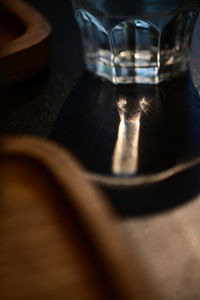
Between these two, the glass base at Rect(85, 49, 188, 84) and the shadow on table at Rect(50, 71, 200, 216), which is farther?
the glass base at Rect(85, 49, 188, 84)

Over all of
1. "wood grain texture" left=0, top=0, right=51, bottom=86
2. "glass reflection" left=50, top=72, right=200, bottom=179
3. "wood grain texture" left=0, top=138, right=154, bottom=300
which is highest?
"wood grain texture" left=0, top=138, right=154, bottom=300

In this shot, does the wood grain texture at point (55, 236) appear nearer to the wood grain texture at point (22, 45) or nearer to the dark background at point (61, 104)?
the dark background at point (61, 104)

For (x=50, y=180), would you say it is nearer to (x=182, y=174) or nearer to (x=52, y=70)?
(x=182, y=174)

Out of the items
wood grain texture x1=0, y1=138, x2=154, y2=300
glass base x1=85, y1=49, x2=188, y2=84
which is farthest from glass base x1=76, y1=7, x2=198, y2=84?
wood grain texture x1=0, y1=138, x2=154, y2=300

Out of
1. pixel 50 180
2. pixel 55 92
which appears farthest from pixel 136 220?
pixel 55 92

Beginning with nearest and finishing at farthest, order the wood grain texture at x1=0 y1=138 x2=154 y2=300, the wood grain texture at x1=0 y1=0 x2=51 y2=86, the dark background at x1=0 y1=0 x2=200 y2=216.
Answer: the wood grain texture at x1=0 y1=138 x2=154 y2=300 → the dark background at x1=0 y1=0 x2=200 y2=216 → the wood grain texture at x1=0 y1=0 x2=51 y2=86

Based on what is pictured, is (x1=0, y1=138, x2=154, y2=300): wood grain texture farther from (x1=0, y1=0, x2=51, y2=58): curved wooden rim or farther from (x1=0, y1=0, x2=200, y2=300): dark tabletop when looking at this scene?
(x1=0, y1=0, x2=51, y2=58): curved wooden rim

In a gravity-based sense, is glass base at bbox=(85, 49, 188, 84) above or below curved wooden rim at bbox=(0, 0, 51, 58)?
below
